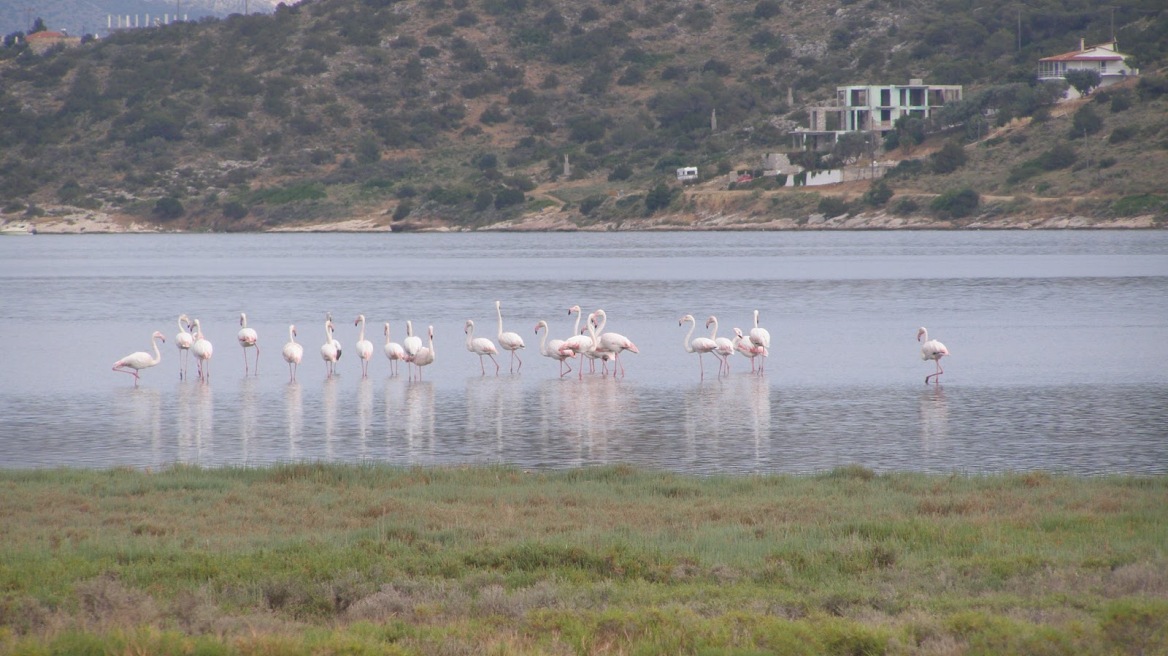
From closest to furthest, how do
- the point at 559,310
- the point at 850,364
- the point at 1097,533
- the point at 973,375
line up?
the point at 1097,533, the point at 973,375, the point at 850,364, the point at 559,310

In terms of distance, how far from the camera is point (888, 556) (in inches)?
400

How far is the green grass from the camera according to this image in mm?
8039

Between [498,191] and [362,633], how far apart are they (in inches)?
3649

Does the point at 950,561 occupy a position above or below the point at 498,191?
below

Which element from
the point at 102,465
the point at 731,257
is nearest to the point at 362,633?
the point at 102,465

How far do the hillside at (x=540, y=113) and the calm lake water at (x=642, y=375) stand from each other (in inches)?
1066

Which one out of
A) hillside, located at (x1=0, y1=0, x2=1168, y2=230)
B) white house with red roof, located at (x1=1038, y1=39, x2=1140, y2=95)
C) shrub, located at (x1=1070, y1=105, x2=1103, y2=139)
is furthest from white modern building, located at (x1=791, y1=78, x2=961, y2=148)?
shrub, located at (x1=1070, y1=105, x2=1103, y2=139)

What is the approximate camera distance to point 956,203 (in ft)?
271

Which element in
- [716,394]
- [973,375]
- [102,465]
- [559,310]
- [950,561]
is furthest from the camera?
[559,310]

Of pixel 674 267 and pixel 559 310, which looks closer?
pixel 559 310

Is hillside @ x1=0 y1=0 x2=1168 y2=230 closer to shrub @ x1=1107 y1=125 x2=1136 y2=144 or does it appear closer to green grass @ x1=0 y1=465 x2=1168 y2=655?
shrub @ x1=1107 y1=125 x2=1136 y2=144

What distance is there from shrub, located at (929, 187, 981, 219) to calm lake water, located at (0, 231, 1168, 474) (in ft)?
66.6

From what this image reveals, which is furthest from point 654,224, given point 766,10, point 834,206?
point 766,10

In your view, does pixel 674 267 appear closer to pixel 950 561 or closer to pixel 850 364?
pixel 850 364
